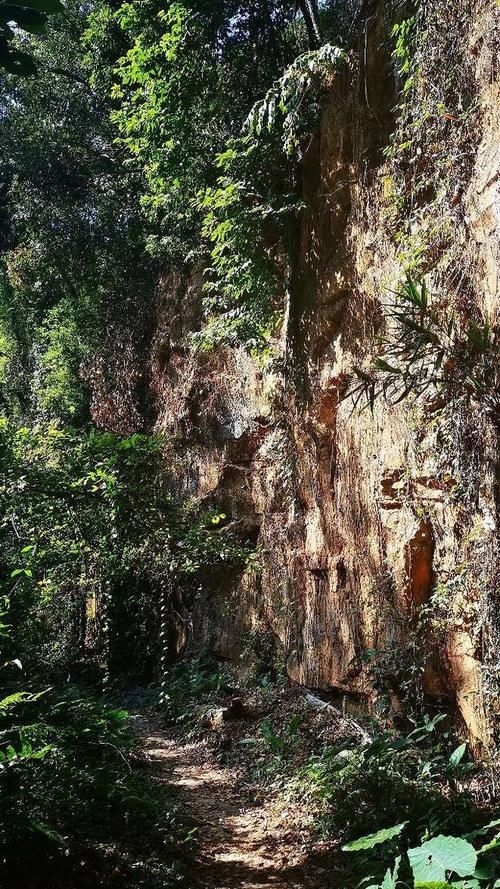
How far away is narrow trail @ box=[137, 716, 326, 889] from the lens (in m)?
4.57

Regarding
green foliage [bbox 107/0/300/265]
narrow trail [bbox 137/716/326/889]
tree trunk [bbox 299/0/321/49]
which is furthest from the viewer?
green foliage [bbox 107/0/300/265]

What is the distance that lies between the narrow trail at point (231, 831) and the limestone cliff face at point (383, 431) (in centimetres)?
145

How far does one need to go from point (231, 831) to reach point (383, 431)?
3766 mm

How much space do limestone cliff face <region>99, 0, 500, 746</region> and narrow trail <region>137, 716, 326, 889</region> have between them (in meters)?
1.45

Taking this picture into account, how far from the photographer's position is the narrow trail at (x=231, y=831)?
4.57 meters

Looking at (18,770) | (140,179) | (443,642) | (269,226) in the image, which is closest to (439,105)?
(269,226)

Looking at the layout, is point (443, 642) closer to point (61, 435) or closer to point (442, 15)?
point (61, 435)

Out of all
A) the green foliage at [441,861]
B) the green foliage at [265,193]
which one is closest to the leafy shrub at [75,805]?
the green foliage at [441,861]

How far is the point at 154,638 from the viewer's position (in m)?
11.6

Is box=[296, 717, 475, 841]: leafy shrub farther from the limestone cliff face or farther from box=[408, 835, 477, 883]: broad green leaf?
box=[408, 835, 477, 883]: broad green leaf

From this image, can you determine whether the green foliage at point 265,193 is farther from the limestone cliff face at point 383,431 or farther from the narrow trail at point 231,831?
the narrow trail at point 231,831

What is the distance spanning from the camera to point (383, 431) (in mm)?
6219

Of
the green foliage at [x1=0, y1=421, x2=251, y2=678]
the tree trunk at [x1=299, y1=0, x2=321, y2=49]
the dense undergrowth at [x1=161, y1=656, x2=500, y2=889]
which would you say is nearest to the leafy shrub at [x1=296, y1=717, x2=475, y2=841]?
the dense undergrowth at [x1=161, y1=656, x2=500, y2=889]

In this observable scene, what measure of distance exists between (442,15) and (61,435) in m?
5.50
